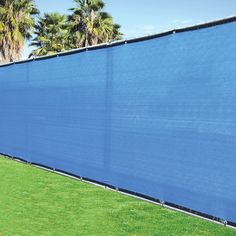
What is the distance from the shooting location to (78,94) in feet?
26.2

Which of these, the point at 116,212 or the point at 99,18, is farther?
the point at 99,18

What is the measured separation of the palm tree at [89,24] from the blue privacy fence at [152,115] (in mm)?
19995

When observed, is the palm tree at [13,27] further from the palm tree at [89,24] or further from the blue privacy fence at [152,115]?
the blue privacy fence at [152,115]

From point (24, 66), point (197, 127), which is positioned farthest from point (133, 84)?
point (24, 66)

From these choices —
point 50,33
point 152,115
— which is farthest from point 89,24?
point 152,115

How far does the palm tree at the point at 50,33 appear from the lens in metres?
31.8

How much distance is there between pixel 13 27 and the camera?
87.7ft

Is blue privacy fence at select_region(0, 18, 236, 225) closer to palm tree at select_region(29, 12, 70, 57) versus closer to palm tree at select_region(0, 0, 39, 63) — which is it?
palm tree at select_region(0, 0, 39, 63)

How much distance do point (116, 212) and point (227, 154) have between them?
1752 mm

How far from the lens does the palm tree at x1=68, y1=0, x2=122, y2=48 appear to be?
95.2 feet

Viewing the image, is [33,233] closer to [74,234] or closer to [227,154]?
[74,234]

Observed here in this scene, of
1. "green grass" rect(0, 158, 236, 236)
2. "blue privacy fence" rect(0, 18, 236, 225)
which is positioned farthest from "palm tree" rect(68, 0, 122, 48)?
"green grass" rect(0, 158, 236, 236)

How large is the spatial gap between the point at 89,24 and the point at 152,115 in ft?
78.5

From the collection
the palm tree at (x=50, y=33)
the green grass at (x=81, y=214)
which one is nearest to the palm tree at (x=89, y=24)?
the palm tree at (x=50, y=33)
